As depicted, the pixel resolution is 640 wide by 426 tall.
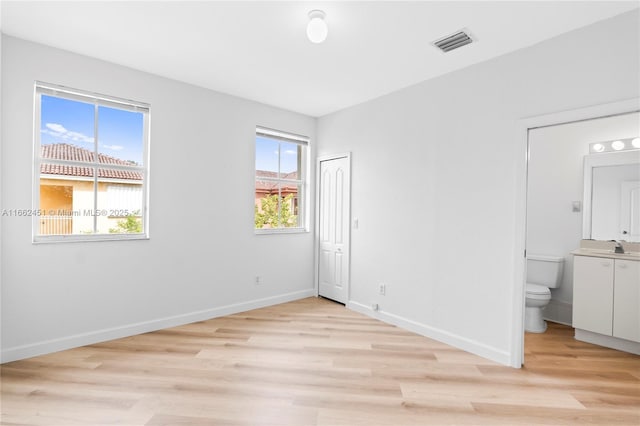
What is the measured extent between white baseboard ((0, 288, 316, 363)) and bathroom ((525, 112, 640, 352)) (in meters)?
3.53

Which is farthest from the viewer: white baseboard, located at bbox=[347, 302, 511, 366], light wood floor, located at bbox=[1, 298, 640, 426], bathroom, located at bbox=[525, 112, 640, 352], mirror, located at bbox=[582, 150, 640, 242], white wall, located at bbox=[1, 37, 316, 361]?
bathroom, located at bbox=[525, 112, 640, 352]

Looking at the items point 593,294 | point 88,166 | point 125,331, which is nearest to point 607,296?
point 593,294

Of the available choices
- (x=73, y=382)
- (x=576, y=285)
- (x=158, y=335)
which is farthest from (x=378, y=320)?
(x=73, y=382)

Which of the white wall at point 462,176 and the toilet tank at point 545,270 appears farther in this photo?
the toilet tank at point 545,270

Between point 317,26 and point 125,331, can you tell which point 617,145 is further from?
point 125,331

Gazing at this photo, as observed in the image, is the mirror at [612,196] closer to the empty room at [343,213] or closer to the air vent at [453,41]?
the empty room at [343,213]

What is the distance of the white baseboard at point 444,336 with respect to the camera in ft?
9.24

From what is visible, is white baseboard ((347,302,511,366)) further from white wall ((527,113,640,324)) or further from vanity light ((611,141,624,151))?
vanity light ((611,141,624,151))

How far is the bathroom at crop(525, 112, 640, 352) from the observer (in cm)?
372

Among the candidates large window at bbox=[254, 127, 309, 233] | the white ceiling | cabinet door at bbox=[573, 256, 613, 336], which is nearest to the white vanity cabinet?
cabinet door at bbox=[573, 256, 613, 336]

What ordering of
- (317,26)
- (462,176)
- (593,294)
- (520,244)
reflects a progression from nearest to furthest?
(317,26)
(520,244)
(462,176)
(593,294)

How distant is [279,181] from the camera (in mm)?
4637

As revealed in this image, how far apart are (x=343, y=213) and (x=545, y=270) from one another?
2.62 meters

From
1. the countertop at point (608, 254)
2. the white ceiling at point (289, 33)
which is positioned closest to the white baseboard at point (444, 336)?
the countertop at point (608, 254)
